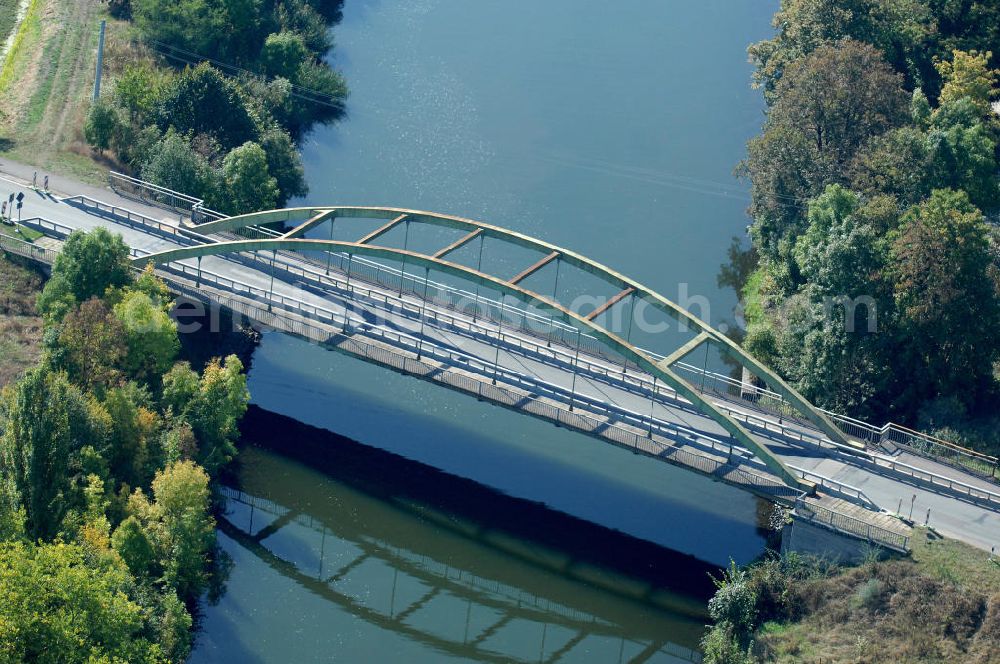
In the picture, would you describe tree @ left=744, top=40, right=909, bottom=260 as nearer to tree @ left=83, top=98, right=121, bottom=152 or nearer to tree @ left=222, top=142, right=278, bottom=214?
tree @ left=222, top=142, right=278, bottom=214

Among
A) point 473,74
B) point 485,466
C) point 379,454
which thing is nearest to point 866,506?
point 485,466

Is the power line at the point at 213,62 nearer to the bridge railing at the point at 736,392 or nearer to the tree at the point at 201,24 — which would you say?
the tree at the point at 201,24

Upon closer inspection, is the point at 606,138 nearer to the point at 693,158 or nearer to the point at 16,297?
Answer: the point at 693,158

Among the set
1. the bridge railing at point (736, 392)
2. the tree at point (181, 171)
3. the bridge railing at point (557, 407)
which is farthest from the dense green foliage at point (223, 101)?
the bridge railing at point (557, 407)

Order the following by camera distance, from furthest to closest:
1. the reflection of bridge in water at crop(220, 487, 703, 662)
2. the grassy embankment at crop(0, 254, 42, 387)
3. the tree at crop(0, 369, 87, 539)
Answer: the grassy embankment at crop(0, 254, 42, 387), the reflection of bridge in water at crop(220, 487, 703, 662), the tree at crop(0, 369, 87, 539)

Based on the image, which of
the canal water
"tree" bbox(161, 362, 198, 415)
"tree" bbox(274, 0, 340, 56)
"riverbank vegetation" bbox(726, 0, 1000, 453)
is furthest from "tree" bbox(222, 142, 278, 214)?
"riverbank vegetation" bbox(726, 0, 1000, 453)

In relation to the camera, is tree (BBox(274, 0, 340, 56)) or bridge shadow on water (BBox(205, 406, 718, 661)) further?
tree (BBox(274, 0, 340, 56))
